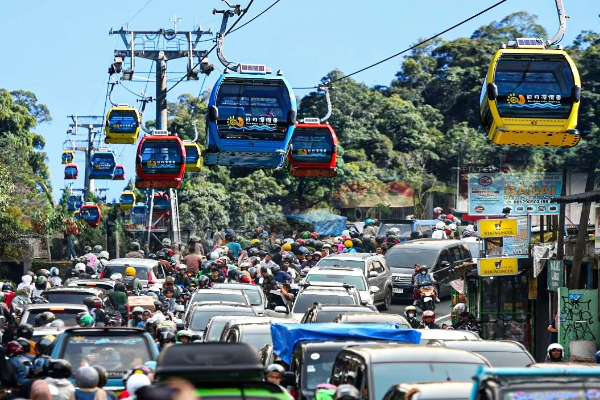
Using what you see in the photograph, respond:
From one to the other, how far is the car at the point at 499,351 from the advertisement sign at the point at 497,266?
1285 cm

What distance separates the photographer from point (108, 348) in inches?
597

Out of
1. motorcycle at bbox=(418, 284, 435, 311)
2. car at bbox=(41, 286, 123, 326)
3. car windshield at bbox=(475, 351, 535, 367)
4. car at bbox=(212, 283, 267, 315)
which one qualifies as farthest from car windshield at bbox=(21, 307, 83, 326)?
motorcycle at bbox=(418, 284, 435, 311)

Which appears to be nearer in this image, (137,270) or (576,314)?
(576,314)

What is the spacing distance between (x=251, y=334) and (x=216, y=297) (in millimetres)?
7942

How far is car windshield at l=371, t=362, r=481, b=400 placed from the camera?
40.9 feet

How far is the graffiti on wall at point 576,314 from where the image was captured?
25.6 m

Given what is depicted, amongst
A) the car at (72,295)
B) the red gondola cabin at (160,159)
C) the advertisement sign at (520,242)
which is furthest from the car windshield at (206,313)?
the red gondola cabin at (160,159)

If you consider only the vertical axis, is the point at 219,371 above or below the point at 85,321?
above

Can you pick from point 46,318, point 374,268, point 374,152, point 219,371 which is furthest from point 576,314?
point 374,152

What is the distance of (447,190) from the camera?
83875mm

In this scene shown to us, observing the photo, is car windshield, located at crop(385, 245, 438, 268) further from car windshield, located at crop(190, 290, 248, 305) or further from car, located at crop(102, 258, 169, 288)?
car windshield, located at crop(190, 290, 248, 305)

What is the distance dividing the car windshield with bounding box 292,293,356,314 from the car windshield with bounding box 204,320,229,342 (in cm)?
517

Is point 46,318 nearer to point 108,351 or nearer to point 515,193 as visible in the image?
point 108,351

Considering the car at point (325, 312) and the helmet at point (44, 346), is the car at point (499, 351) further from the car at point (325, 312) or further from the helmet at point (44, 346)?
the car at point (325, 312)
